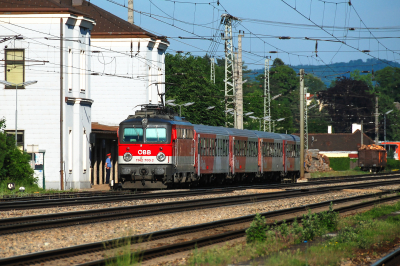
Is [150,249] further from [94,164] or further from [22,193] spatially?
[94,164]

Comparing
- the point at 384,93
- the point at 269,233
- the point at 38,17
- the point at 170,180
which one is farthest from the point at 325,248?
the point at 384,93

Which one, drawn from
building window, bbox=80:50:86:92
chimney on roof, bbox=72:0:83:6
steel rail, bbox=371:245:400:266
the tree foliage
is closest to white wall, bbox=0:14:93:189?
building window, bbox=80:50:86:92

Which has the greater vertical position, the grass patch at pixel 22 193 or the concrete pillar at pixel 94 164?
the concrete pillar at pixel 94 164

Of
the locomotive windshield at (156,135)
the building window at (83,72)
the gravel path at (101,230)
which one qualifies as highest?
the building window at (83,72)

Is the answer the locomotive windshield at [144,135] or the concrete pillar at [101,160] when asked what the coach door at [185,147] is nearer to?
the locomotive windshield at [144,135]

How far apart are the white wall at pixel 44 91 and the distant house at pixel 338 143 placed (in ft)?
263

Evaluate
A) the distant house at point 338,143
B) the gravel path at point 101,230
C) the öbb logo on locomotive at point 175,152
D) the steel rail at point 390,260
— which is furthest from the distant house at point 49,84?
the distant house at point 338,143

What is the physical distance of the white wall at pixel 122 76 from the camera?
1779 inches

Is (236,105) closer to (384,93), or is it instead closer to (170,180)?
(170,180)

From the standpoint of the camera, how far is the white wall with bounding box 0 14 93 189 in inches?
1323

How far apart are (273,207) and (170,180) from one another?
7.15 m

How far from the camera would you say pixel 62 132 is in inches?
1318

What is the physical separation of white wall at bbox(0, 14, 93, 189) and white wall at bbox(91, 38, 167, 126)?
34.3ft

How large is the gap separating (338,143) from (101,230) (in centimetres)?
10176
